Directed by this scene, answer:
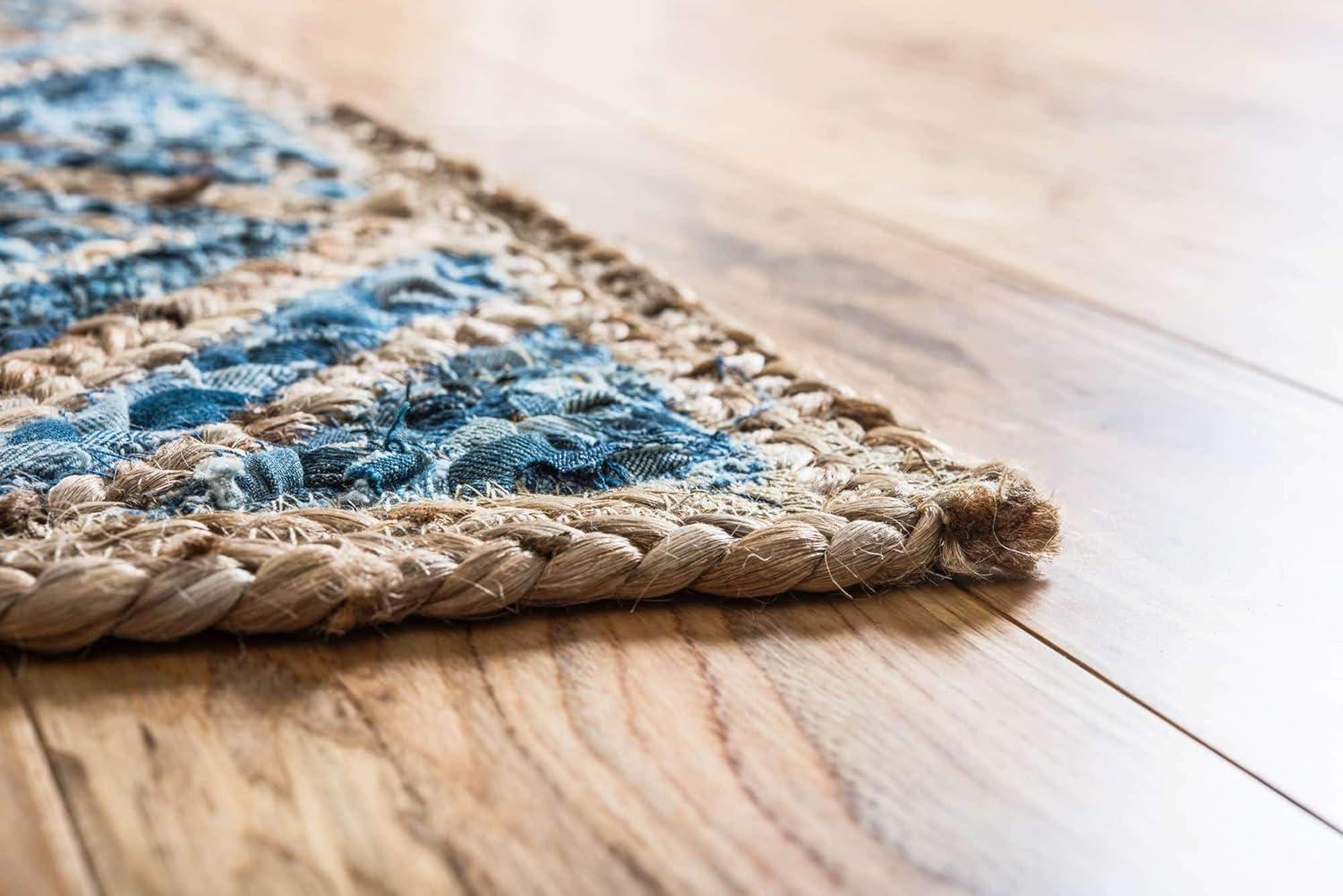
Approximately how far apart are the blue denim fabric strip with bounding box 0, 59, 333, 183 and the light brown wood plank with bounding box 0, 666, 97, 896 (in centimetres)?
53

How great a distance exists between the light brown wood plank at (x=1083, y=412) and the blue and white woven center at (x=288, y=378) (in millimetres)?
142

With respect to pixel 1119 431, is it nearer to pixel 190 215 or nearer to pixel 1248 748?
pixel 1248 748

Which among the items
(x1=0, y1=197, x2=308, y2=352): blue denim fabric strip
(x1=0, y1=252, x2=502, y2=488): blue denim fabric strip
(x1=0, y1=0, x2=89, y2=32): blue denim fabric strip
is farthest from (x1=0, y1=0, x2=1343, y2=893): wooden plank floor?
(x1=0, y1=0, x2=89, y2=32): blue denim fabric strip

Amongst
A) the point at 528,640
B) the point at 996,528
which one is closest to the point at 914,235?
the point at 996,528

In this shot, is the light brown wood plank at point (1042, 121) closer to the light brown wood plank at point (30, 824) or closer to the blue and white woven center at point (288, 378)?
the blue and white woven center at point (288, 378)

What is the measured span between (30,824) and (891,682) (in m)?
0.25

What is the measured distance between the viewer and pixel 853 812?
1.19 feet

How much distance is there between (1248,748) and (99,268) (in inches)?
22.1

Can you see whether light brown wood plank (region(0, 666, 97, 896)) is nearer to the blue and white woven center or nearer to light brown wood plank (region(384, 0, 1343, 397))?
the blue and white woven center

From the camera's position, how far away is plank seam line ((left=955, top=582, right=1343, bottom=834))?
0.39m

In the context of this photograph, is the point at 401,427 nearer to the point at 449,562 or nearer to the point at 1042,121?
the point at 449,562

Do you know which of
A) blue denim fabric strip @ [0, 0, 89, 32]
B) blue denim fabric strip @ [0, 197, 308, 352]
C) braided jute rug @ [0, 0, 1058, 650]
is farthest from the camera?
Result: blue denim fabric strip @ [0, 0, 89, 32]

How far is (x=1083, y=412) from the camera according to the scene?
646 mm

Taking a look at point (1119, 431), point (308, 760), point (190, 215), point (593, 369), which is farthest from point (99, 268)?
point (1119, 431)
